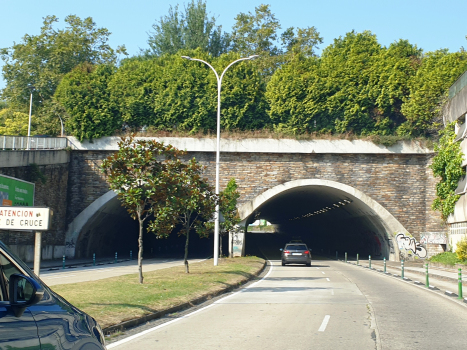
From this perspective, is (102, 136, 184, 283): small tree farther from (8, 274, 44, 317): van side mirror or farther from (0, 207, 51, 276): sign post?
(8, 274, 44, 317): van side mirror

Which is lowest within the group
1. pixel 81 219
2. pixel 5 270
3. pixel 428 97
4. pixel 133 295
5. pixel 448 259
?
pixel 133 295

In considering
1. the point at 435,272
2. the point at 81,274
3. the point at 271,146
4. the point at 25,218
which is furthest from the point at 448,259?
the point at 25,218

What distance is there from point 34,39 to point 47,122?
11.2 metres

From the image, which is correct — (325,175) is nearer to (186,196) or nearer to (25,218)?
(186,196)

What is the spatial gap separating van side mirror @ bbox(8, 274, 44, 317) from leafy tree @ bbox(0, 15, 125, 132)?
53.9m

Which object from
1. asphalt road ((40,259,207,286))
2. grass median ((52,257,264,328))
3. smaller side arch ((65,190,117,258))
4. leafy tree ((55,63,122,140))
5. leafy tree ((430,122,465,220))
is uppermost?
leafy tree ((55,63,122,140))

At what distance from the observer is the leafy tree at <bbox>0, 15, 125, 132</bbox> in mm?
55406

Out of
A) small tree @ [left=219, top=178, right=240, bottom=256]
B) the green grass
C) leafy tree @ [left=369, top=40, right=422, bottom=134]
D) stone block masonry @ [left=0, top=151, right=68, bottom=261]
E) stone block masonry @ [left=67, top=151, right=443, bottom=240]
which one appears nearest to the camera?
the green grass

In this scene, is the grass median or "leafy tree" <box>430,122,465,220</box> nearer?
the grass median

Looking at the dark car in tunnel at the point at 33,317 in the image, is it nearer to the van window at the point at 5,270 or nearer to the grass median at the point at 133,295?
the van window at the point at 5,270

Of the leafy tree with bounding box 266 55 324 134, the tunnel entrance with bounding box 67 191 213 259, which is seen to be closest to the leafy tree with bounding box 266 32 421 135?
the leafy tree with bounding box 266 55 324 134

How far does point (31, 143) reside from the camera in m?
37.8

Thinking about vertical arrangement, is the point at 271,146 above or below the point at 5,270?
above

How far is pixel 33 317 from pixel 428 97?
1588 inches
